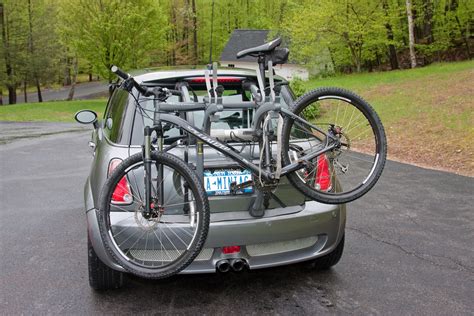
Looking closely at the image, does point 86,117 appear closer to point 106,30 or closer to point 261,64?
point 261,64

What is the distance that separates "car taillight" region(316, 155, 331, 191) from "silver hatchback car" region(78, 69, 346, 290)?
0.15m

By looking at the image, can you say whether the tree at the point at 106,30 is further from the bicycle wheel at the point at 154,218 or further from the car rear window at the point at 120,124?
the bicycle wheel at the point at 154,218

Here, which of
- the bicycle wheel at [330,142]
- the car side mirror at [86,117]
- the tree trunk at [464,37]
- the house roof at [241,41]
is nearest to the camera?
the bicycle wheel at [330,142]

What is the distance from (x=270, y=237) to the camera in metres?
3.10

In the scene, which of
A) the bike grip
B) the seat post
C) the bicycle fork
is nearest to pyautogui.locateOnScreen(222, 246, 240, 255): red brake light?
the bicycle fork

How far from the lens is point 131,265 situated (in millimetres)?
2928

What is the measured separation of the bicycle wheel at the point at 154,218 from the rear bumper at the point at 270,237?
0.49ft

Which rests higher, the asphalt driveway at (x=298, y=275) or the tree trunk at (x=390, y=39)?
the tree trunk at (x=390, y=39)

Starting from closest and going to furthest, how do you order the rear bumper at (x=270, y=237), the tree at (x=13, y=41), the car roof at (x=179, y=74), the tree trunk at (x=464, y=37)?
the rear bumper at (x=270, y=237) < the car roof at (x=179, y=74) < the tree trunk at (x=464, y=37) < the tree at (x=13, y=41)

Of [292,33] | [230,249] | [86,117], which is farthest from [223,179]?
[292,33]

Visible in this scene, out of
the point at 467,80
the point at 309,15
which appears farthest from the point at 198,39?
the point at 467,80

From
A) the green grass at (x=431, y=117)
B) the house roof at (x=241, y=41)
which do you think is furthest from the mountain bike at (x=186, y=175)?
the house roof at (x=241, y=41)

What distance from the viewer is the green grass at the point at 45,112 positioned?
2339 centimetres

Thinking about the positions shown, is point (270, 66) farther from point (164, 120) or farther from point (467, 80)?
point (467, 80)
